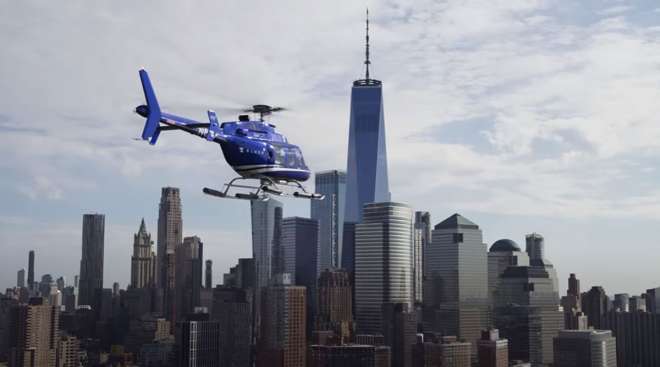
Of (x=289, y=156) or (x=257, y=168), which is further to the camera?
(x=289, y=156)

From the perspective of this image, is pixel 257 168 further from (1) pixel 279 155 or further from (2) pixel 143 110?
(2) pixel 143 110

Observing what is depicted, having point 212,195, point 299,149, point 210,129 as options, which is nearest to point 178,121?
point 210,129

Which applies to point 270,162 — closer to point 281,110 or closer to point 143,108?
point 281,110

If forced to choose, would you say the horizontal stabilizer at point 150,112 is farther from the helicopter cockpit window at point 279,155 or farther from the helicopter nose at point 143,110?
the helicopter cockpit window at point 279,155

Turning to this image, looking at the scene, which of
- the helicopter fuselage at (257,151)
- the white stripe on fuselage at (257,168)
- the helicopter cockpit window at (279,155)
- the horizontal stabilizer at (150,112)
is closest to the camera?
the horizontal stabilizer at (150,112)

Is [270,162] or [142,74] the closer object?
[142,74]

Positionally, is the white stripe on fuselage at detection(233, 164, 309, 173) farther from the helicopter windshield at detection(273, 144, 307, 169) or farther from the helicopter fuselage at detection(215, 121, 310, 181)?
the helicopter windshield at detection(273, 144, 307, 169)

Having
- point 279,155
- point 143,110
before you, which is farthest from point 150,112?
point 279,155

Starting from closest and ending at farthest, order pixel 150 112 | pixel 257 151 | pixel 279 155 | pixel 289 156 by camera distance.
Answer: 1. pixel 150 112
2. pixel 257 151
3. pixel 279 155
4. pixel 289 156
